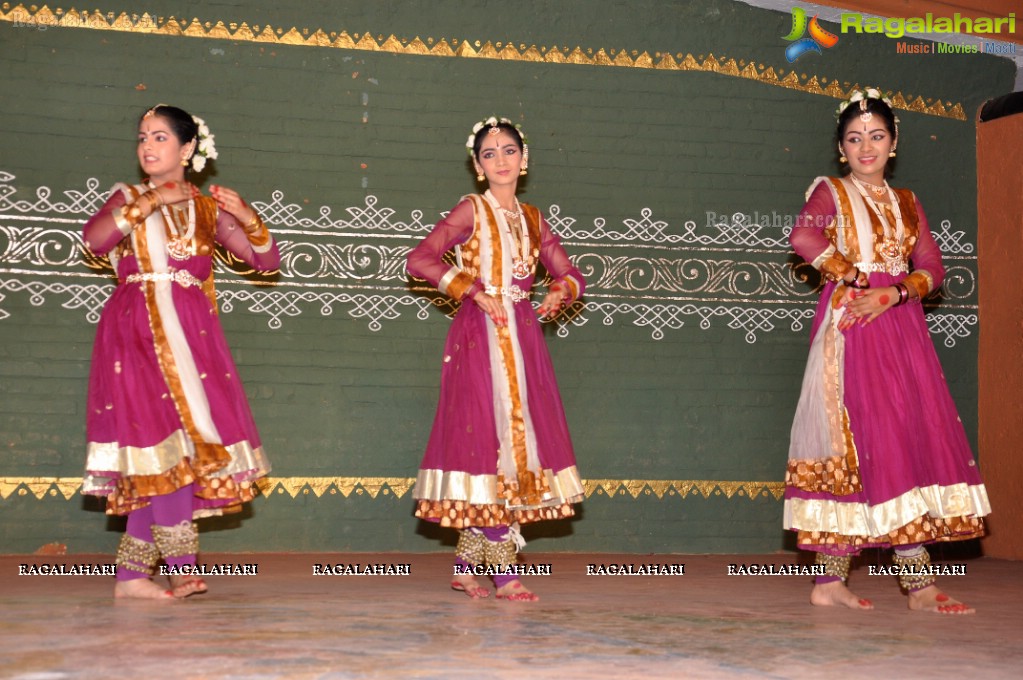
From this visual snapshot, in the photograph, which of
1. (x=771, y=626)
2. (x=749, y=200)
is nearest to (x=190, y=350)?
(x=771, y=626)

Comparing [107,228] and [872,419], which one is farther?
[872,419]

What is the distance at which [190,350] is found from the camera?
13.5 feet

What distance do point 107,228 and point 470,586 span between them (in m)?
1.78

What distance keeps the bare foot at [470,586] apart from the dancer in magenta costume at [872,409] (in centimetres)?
114

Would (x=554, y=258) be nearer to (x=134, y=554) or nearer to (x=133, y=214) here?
(x=133, y=214)

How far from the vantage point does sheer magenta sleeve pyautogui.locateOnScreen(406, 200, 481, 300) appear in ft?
14.1

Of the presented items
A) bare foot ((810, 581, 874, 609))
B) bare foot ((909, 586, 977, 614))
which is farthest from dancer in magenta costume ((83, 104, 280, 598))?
bare foot ((909, 586, 977, 614))

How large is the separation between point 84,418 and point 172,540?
1.59 meters

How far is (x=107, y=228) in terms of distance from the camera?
13.1ft

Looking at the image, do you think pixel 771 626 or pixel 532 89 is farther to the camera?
pixel 532 89

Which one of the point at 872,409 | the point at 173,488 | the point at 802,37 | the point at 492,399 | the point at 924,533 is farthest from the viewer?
the point at 802,37

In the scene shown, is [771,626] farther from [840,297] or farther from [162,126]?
[162,126]

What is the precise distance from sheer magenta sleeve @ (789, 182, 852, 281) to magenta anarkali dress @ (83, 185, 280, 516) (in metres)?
2.12

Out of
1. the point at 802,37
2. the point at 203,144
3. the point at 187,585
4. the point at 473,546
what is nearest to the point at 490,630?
the point at 473,546
